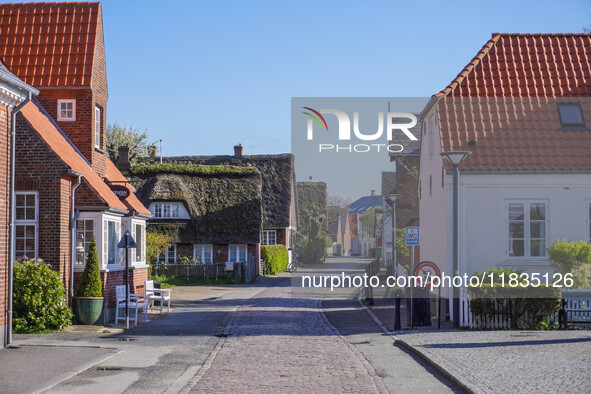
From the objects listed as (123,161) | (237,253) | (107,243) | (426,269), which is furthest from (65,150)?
(123,161)

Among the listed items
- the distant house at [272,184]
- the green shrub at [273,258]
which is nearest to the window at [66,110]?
the green shrub at [273,258]

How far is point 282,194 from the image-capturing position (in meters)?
61.6

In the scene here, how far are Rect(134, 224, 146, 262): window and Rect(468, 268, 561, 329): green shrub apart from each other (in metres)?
12.0

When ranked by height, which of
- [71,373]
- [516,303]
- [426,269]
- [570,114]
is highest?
[570,114]

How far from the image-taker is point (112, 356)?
14.2m

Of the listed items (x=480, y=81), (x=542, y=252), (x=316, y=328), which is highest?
(x=480, y=81)

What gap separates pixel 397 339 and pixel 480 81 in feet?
30.9

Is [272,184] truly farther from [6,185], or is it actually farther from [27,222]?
[6,185]

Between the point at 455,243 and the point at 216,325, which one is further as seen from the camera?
the point at 216,325

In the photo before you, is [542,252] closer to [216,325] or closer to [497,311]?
[497,311]

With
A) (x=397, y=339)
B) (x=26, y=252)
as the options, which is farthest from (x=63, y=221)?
(x=397, y=339)

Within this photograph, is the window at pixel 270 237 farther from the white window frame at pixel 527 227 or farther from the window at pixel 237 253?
the white window frame at pixel 527 227

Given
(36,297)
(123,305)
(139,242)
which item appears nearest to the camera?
(36,297)

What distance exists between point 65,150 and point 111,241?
300cm
